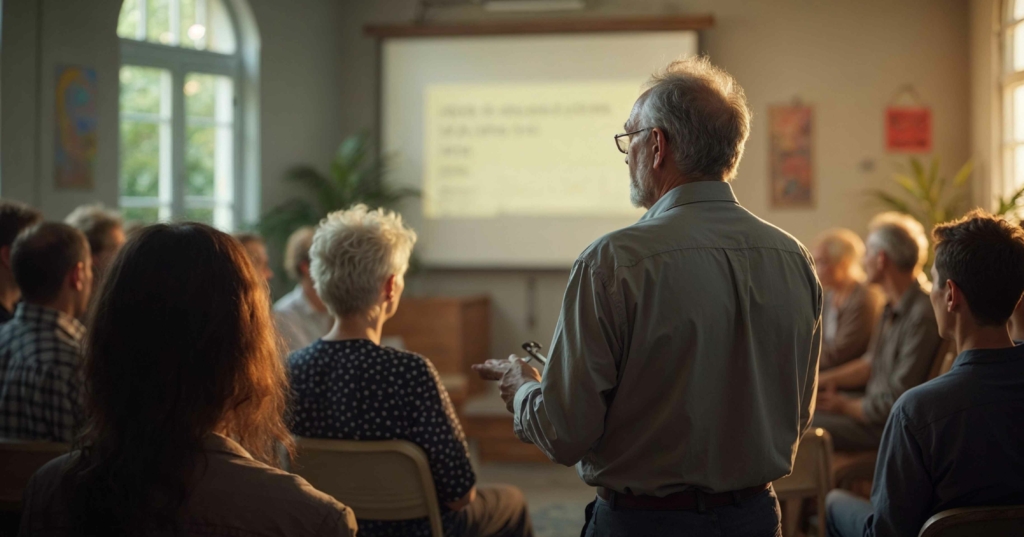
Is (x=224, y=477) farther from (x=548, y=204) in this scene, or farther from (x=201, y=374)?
(x=548, y=204)

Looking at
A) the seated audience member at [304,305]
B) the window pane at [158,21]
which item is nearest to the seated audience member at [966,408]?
the seated audience member at [304,305]

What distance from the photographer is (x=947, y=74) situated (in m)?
6.17

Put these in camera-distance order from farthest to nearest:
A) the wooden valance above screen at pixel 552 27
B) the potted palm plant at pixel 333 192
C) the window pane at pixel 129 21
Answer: the wooden valance above screen at pixel 552 27
the potted palm plant at pixel 333 192
the window pane at pixel 129 21

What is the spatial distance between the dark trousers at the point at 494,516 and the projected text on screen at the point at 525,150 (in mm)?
4070

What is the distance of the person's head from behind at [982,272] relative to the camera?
5.89ft

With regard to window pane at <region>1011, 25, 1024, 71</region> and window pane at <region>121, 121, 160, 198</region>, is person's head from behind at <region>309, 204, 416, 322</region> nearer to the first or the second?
window pane at <region>121, 121, 160, 198</region>

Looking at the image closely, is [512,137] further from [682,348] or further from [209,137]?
[682,348]

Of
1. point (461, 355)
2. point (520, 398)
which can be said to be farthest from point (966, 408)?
point (461, 355)

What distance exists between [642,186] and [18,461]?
143cm

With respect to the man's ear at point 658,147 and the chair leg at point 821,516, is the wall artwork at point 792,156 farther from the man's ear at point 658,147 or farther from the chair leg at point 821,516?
the man's ear at point 658,147

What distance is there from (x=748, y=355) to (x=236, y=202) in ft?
17.2

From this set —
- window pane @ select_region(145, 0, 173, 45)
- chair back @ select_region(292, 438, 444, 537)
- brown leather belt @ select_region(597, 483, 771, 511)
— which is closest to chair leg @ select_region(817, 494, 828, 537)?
brown leather belt @ select_region(597, 483, 771, 511)

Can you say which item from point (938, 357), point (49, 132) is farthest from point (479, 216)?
point (938, 357)

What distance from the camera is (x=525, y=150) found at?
6.48 metres
